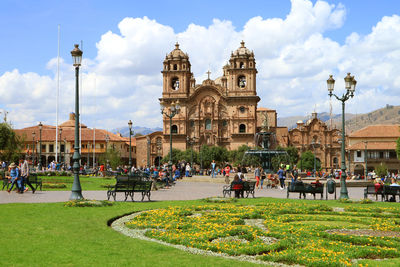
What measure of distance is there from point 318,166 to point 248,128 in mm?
14746

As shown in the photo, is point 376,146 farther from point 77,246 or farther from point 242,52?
point 77,246

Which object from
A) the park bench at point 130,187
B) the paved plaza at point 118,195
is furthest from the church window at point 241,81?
the park bench at point 130,187

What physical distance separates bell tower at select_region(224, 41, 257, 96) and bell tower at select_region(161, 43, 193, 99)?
7.69 meters

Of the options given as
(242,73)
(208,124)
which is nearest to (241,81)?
(242,73)

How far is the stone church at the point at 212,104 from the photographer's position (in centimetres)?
8038

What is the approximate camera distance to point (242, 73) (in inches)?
3164

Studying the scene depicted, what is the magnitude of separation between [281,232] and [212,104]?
239 feet

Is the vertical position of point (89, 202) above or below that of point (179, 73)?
below

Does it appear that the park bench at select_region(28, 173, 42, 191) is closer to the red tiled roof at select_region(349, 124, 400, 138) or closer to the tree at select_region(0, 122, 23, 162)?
the tree at select_region(0, 122, 23, 162)

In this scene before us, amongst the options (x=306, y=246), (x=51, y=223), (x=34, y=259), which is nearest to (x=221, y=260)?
(x=306, y=246)

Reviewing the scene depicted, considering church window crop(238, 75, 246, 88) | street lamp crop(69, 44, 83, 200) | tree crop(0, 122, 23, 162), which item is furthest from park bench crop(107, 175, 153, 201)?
church window crop(238, 75, 246, 88)

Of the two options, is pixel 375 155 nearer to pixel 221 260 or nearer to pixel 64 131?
pixel 64 131

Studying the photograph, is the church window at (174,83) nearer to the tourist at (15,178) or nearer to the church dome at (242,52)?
the church dome at (242,52)

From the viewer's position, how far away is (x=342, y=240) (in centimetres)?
923
